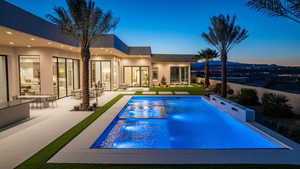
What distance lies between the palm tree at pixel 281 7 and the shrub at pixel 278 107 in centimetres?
375

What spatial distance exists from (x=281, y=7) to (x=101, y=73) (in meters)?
15.5

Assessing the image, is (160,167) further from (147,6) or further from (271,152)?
(147,6)

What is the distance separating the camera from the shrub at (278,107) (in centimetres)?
781

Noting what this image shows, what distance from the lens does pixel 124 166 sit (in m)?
3.71

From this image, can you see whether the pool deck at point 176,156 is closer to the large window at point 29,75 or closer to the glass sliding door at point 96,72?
the large window at point 29,75

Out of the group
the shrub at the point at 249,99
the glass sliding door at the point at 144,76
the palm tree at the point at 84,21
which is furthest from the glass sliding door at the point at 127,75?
the shrub at the point at 249,99

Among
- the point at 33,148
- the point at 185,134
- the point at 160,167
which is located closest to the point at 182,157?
the point at 160,167

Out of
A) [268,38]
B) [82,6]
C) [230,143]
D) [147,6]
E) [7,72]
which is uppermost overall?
[147,6]

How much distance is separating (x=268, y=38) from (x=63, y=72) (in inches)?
1203

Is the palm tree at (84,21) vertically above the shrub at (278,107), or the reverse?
the palm tree at (84,21)

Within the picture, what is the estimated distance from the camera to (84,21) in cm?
889

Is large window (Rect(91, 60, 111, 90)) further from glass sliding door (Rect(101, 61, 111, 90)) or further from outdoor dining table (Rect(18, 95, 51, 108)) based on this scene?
outdoor dining table (Rect(18, 95, 51, 108))

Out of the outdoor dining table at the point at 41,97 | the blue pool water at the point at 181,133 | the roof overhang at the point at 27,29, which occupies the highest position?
the roof overhang at the point at 27,29

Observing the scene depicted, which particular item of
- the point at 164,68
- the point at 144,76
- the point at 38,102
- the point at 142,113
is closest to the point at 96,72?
the point at 144,76
